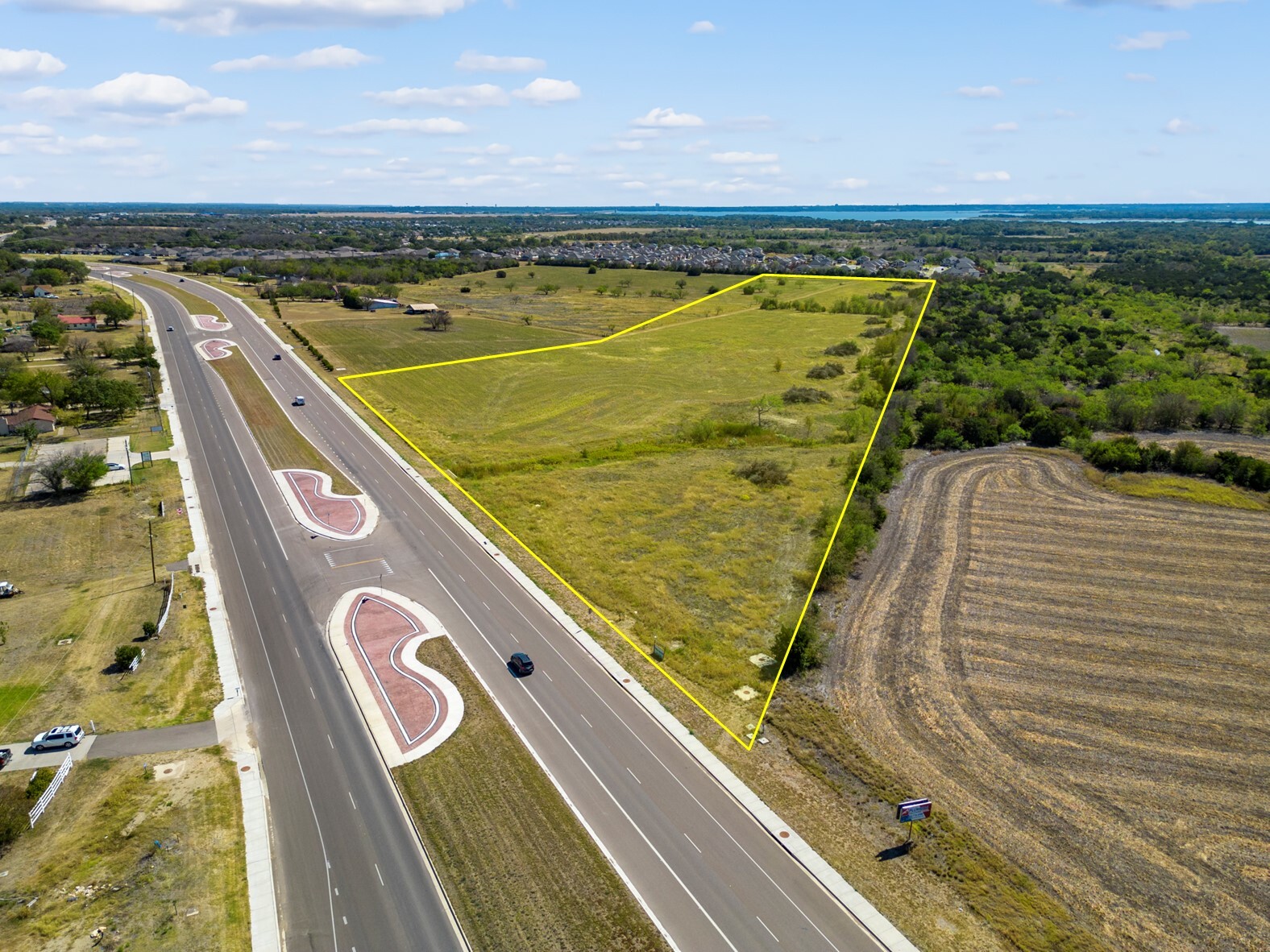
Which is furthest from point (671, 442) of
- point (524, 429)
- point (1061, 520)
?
point (1061, 520)

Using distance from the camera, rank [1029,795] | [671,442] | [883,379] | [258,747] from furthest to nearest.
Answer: [671,442]
[883,379]
[258,747]
[1029,795]

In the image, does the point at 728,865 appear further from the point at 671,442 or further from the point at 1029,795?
the point at 671,442

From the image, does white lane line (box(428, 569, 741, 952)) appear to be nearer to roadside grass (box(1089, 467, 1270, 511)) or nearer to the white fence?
the white fence

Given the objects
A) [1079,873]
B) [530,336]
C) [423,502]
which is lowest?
[1079,873]

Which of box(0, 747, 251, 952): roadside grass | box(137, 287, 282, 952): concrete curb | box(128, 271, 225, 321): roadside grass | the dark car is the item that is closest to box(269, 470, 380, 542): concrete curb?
box(137, 287, 282, 952): concrete curb

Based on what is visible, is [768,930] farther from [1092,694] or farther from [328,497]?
[328,497]

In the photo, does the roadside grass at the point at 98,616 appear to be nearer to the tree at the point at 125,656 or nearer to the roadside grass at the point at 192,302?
the tree at the point at 125,656
